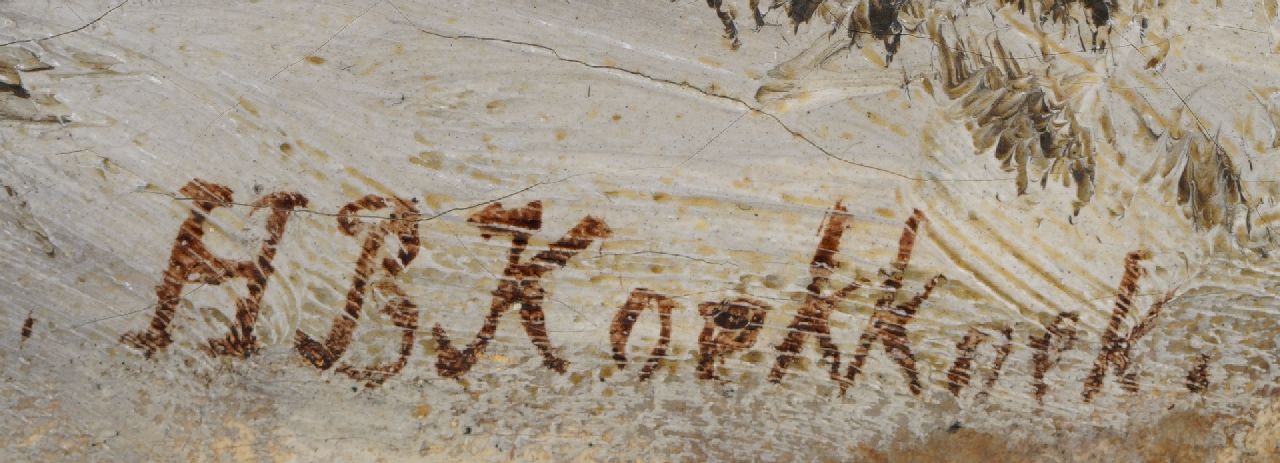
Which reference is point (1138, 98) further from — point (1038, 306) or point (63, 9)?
point (63, 9)

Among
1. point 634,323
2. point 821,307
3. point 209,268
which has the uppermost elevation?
point 821,307

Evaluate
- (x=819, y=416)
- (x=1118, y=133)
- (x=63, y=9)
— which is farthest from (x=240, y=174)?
(x=1118, y=133)

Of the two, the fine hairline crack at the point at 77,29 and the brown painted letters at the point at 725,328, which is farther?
the brown painted letters at the point at 725,328

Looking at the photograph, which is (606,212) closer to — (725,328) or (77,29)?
(725,328)

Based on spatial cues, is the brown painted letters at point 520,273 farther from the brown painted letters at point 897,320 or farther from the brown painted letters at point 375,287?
the brown painted letters at point 897,320

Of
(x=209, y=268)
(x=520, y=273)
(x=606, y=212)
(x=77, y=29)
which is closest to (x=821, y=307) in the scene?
Result: (x=606, y=212)

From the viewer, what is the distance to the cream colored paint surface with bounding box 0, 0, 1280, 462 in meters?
2.57

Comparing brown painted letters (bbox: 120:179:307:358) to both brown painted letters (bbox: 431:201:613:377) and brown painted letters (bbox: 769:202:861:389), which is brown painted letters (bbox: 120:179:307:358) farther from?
brown painted letters (bbox: 769:202:861:389)

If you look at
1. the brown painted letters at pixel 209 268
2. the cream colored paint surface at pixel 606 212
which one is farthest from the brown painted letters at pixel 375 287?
the brown painted letters at pixel 209 268

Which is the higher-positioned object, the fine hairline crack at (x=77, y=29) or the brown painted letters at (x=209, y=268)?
the fine hairline crack at (x=77, y=29)

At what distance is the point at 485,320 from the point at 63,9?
1473 millimetres

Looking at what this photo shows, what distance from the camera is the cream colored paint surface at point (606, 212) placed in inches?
101

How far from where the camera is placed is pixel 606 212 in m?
2.63

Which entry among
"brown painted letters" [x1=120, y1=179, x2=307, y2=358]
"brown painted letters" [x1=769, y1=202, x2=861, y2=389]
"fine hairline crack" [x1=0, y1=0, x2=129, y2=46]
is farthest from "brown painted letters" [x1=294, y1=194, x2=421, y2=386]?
"brown painted letters" [x1=769, y1=202, x2=861, y2=389]
